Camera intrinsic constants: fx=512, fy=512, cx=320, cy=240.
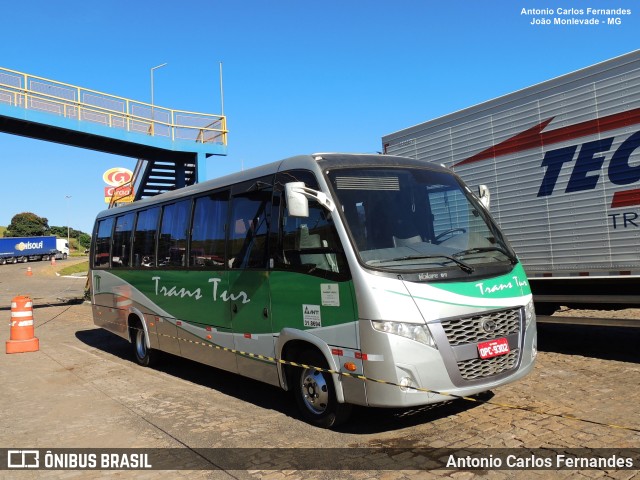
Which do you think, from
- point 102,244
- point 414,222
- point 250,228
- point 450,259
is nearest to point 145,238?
point 102,244

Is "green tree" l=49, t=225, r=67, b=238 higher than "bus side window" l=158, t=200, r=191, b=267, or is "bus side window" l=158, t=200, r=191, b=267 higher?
"green tree" l=49, t=225, r=67, b=238

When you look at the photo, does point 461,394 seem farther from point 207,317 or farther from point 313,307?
point 207,317

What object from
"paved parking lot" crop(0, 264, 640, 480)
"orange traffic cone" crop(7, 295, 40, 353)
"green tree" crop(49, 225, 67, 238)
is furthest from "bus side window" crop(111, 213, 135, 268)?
"green tree" crop(49, 225, 67, 238)

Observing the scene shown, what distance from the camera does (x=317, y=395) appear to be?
17.1 feet

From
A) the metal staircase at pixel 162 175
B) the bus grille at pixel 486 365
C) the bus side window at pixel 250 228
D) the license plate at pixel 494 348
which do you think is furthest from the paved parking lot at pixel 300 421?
the metal staircase at pixel 162 175

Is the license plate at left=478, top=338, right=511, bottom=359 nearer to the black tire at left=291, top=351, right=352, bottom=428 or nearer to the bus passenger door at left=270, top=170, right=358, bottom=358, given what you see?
the bus passenger door at left=270, top=170, right=358, bottom=358

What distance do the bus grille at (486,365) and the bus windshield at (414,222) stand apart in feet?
2.78

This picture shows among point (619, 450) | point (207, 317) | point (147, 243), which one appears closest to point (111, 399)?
point (207, 317)

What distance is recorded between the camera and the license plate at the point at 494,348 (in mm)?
4741

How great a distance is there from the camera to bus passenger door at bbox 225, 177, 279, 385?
589 cm

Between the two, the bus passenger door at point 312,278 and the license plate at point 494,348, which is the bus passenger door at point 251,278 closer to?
the bus passenger door at point 312,278

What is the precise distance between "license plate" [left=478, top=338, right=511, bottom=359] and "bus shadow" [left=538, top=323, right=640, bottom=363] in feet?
12.5

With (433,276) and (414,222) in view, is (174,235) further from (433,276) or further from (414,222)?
(433,276)

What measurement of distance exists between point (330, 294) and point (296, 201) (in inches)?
37.7
